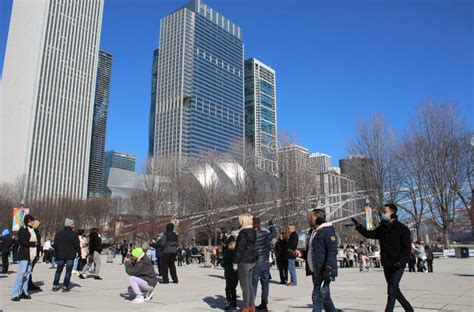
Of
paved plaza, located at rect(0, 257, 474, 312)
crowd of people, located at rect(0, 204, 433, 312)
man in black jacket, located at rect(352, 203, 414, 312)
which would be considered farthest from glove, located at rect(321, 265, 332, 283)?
paved plaza, located at rect(0, 257, 474, 312)

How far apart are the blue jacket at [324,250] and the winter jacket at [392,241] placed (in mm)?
530

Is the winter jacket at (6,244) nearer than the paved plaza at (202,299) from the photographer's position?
No

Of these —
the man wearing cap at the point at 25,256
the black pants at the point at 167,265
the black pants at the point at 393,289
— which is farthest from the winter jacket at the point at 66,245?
the black pants at the point at 393,289

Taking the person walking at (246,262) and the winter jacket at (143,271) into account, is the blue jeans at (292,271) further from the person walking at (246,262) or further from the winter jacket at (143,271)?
the person walking at (246,262)

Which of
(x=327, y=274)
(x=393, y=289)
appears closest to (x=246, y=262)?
(x=327, y=274)

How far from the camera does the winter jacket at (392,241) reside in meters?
5.97

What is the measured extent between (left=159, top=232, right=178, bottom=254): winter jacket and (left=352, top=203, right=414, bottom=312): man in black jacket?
25.1 ft

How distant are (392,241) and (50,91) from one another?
136014 millimetres

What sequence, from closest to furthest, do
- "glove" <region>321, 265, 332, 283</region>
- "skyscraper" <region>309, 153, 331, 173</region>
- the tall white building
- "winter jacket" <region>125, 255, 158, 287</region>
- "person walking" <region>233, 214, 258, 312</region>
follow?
"glove" <region>321, 265, 332, 283</region>
"person walking" <region>233, 214, 258, 312</region>
"winter jacket" <region>125, 255, 158, 287</region>
"skyscraper" <region>309, 153, 331, 173</region>
the tall white building

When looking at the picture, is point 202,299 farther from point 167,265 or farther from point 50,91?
point 50,91

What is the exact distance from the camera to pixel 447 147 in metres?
34.8

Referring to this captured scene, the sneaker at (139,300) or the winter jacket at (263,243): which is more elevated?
the winter jacket at (263,243)

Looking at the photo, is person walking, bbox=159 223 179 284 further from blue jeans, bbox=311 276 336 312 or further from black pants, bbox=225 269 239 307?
blue jeans, bbox=311 276 336 312

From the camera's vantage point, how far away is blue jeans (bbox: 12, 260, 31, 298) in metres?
8.17
